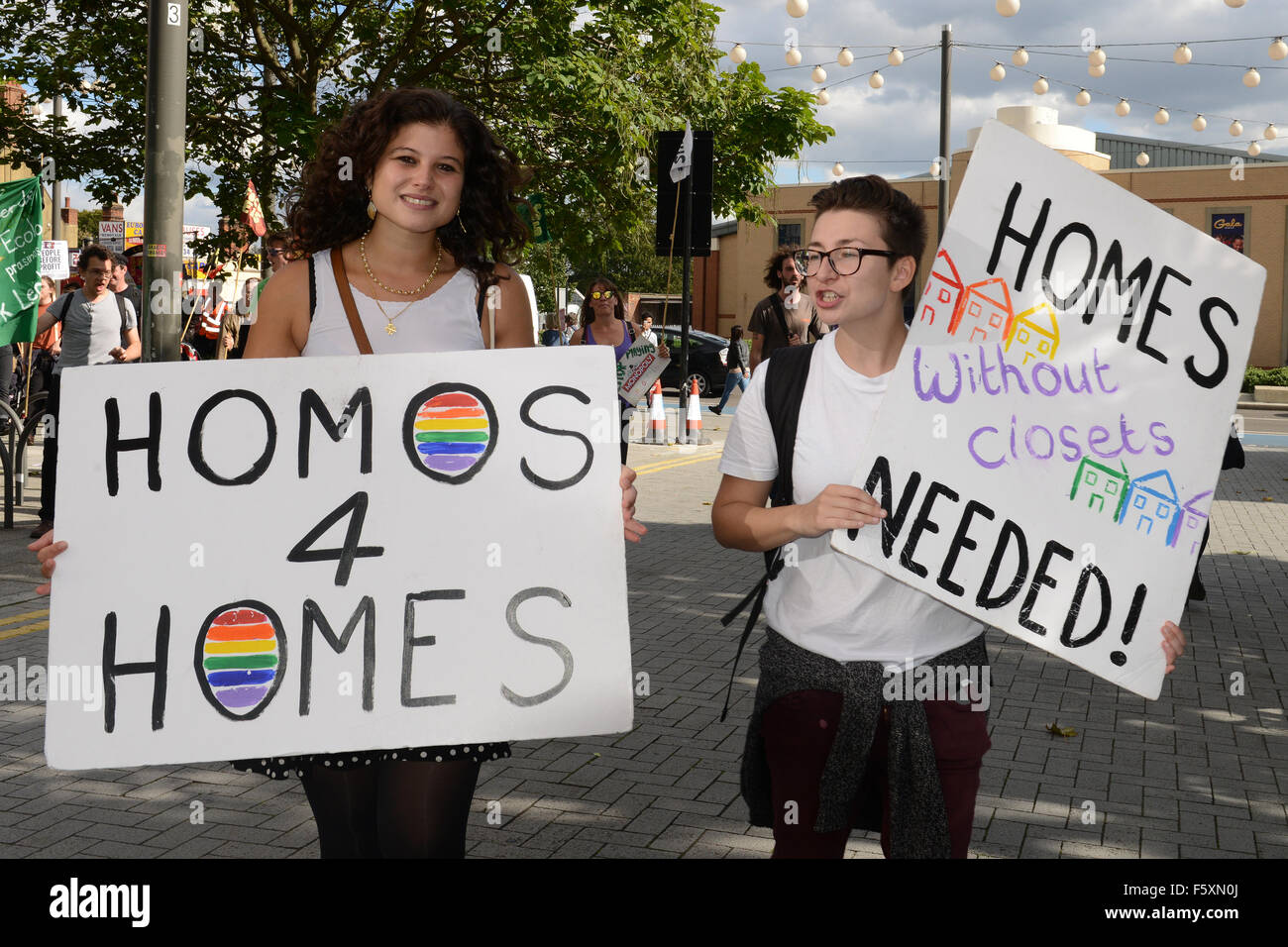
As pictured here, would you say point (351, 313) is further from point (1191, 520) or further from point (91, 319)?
point (91, 319)

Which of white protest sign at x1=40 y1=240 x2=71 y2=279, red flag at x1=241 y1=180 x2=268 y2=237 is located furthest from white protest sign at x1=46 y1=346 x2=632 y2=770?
white protest sign at x1=40 y1=240 x2=71 y2=279

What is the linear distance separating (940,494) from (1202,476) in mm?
543

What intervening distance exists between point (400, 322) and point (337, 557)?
536 mm

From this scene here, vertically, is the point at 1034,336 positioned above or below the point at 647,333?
below

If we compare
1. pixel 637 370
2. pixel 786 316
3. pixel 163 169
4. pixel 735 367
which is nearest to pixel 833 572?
pixel 163 169

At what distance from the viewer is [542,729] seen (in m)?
2.68

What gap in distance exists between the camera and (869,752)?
8.79ft

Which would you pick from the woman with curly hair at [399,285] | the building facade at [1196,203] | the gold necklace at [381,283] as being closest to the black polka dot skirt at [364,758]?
the woman with curly hair at [399,285]

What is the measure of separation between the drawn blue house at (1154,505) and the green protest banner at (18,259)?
987cm

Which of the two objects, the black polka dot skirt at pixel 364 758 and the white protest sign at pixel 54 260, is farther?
the white protest sign at pixel 54 260

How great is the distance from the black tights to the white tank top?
0.86m

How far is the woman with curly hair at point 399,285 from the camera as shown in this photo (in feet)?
8.95

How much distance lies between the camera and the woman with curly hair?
273 cm

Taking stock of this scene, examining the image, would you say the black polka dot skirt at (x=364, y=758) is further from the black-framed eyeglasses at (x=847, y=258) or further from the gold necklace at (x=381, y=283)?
the black-framed eyeglasses at (x=847, y=258)
